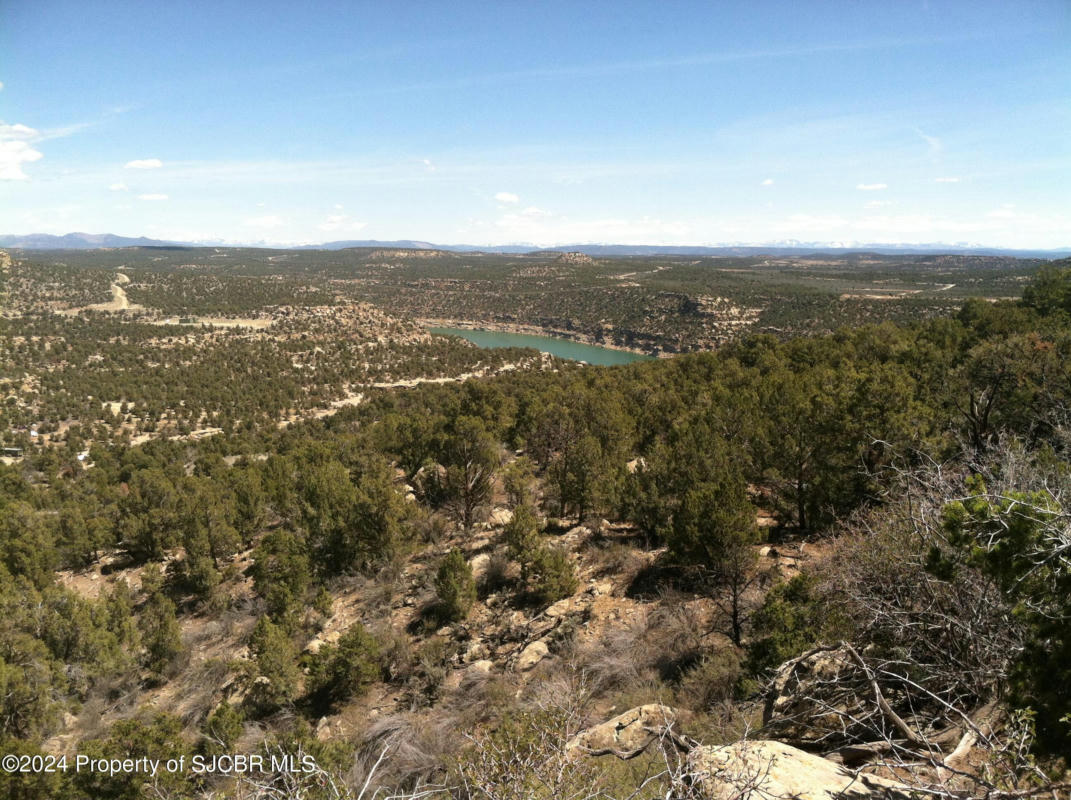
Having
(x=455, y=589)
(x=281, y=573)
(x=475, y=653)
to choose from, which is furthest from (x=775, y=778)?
(x=281, y=573)

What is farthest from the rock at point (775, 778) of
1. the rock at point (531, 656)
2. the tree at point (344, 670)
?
the tree at point (344, 670)

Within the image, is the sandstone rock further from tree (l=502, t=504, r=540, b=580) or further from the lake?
the lake

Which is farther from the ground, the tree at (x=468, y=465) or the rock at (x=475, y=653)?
the tree at (x=468, y=465)

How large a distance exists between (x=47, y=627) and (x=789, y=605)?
1922 centimetres

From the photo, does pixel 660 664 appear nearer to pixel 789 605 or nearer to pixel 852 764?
pixel 789 605

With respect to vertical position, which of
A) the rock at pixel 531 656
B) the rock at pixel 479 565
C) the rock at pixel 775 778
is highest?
the rock at pixel 775 778

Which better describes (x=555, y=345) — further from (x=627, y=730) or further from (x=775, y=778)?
(x=775, y=778)

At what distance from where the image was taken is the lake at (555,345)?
98075 mm

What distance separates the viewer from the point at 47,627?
14609mm

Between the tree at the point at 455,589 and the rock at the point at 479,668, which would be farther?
the tree at the point at 455,589

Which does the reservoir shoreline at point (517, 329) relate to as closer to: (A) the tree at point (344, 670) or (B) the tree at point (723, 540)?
(B) the tree at point (723, 540)

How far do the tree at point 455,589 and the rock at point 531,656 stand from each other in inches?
103

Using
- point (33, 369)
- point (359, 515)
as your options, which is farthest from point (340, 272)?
point (359, 515)

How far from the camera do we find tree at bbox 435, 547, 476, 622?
14.7m
